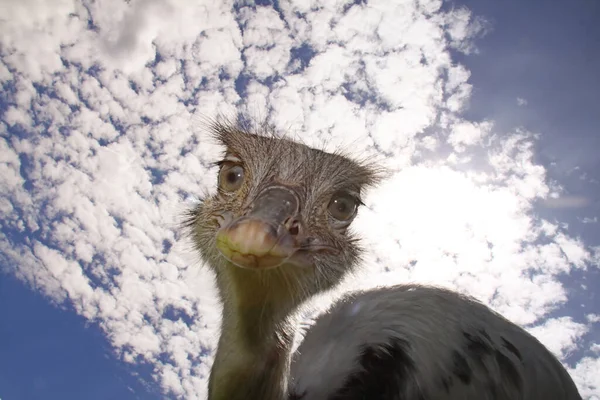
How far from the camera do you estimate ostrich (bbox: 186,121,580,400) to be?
2.26 meters

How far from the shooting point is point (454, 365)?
235 centimetres

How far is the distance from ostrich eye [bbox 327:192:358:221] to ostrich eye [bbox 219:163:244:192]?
1.55 ft

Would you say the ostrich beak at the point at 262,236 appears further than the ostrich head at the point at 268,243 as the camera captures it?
No

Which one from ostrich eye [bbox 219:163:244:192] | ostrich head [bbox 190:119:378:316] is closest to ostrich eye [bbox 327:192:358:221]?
ostrich head [bbox 190:119:378:316]

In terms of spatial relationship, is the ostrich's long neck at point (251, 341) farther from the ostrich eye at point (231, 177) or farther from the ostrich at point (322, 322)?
the ostrich eye at point (231, 177)

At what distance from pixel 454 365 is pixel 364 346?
0.40 meters

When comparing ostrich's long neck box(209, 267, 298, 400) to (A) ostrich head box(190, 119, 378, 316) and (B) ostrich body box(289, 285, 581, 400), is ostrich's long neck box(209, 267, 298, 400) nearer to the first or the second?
(A) ostrich head box(190, 119, 378, 316)

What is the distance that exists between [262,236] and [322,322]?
124 cm

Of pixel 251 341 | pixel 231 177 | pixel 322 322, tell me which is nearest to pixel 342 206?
pixel 231 177

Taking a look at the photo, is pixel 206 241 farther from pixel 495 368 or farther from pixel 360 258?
pixel 495 368

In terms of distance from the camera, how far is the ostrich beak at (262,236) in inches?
76.3

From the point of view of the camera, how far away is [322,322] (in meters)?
3.04

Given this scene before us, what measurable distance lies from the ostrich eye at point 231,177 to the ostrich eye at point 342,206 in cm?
47

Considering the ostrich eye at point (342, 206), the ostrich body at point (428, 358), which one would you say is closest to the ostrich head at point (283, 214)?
the ostrich eye at point (342, 206)
